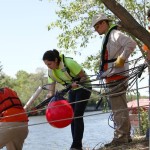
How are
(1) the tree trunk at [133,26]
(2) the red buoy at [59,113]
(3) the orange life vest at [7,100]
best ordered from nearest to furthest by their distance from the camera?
(1) the tree trunk at [133,26] → (2) the red buoy at [59,113] → (3) the orange life vest at [7,100]

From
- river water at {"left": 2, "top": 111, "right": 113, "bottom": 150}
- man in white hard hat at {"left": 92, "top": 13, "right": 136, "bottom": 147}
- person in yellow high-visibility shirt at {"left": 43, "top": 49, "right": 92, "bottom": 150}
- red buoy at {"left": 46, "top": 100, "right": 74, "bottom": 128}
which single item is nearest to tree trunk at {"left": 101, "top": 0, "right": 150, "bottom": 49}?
man in white hard hat at {"left": 92, "top": 13, "right": 136, "bottom": 147}

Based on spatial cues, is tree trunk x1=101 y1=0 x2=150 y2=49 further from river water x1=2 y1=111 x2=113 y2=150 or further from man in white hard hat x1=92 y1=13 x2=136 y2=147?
river water x1=2 y1=111 x2=113 y2=150

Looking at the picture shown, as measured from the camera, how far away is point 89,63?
52.0 feet

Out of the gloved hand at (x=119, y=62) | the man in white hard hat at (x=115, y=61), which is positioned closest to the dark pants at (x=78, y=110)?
the man in white hard hat at (x=115, y=61)

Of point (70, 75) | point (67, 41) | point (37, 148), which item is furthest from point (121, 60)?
point (37, 148)

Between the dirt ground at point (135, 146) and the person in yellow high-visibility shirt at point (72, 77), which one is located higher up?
the person in yellow high-visibility shirt at point (72, 77)

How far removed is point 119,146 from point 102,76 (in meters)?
1.02

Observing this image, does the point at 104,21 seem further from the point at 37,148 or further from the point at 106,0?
the point at 37,148

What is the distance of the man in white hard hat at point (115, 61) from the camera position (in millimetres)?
4902

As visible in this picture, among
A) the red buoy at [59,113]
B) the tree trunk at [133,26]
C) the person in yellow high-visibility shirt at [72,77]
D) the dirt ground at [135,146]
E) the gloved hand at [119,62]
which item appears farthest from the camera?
the dirt ground at [135,146]

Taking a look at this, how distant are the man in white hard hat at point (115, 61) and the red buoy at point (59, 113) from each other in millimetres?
568

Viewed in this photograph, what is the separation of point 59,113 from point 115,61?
961mm

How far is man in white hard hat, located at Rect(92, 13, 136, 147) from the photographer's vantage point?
4.90 m

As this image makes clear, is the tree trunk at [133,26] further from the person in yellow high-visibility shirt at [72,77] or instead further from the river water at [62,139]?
the river water at [62,139]
